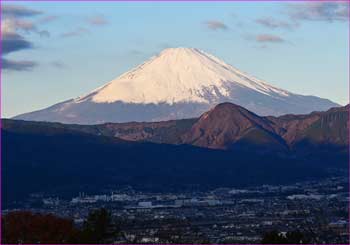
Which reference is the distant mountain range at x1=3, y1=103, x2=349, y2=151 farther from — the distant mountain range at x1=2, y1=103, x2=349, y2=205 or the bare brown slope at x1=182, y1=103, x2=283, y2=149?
the distant mountain range at x1=2, y1=103, x2=349, y2=205

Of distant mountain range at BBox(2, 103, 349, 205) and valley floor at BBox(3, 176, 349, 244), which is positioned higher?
distant mountain range at BBox(2, 103, 349, 205)

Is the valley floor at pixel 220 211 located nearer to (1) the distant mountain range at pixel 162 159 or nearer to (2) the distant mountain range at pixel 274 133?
(1) the distant mountain range at pixel 162 159

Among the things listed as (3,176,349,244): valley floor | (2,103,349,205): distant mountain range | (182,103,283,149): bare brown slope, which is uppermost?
(182,103,283,149): bare brown slope

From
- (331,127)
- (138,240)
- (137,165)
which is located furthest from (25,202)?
(331,127)

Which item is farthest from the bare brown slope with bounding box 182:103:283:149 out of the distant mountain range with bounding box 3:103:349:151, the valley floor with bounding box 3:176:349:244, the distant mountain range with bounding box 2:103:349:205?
the valley floor with bounding box 3:176:349:244

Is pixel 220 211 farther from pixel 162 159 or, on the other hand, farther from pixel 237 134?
pixel 237 134

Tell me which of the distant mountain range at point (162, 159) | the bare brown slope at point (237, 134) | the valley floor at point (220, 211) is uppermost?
the bare brown slope at point (237, 134)

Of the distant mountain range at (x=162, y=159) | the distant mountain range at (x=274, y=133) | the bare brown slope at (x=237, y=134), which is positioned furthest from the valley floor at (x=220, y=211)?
the bare brown slope at (x=237, y=134)

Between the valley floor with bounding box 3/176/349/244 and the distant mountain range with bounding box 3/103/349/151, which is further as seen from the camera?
the distant mountain range with bounding box 3/103/349/151

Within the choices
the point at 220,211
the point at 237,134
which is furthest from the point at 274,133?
the point at 220,211
